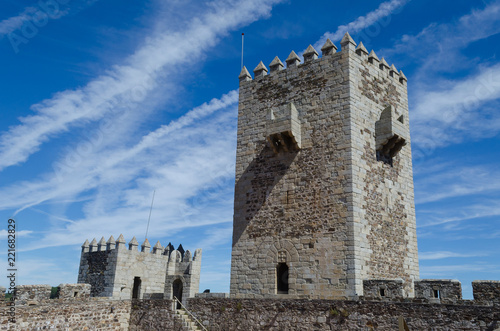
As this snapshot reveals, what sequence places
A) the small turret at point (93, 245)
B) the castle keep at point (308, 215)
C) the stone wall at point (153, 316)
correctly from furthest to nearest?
the small turret at point (93, 245) < the stone wall at point (153, 316) < the castle keep at point (308, 215)

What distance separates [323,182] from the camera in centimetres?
1459

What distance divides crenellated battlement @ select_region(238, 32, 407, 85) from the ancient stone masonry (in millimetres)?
11648

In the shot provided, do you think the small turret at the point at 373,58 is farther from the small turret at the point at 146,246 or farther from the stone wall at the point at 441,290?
the small turret at the point at 146,246

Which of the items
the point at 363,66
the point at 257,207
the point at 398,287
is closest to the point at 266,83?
the point at 363,66

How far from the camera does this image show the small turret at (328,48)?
620 inches

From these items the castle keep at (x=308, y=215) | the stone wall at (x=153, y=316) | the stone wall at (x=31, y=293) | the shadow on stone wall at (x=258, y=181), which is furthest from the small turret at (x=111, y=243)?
the shadow on stone wall at (x=258, y=181)

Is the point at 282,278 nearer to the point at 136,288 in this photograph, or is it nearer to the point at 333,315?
the point at 333,315

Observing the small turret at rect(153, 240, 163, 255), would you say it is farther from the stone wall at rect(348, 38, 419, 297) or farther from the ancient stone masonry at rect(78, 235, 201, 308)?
the stone wall at rect(348, 38, 419, 297)

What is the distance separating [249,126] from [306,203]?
3.99 meters

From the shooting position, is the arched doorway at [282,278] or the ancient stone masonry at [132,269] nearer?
the arched doorway at [282,278]

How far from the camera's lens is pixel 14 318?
1328cm

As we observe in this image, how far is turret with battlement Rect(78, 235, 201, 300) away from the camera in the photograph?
2419 centimetres

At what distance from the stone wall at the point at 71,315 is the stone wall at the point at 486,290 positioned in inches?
464

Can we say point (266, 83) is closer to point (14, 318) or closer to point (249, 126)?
point (249, 126)
